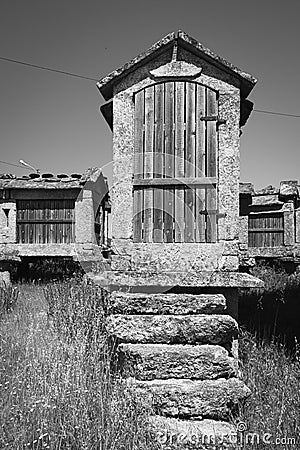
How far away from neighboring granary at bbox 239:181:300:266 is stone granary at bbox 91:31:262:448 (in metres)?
7.82

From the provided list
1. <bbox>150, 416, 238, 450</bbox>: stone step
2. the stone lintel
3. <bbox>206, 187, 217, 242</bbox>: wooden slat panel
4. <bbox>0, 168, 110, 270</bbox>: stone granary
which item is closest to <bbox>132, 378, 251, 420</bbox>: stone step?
<bbox>150, 416, 238, 450</bbox>: stone step

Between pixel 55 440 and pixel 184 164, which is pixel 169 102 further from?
pixel 55 440

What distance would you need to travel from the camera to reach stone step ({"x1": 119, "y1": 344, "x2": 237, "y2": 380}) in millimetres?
4746

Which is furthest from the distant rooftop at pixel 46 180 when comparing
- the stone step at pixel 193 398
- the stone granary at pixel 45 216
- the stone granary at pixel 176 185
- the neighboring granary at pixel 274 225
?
the stone step at pixel 193 398

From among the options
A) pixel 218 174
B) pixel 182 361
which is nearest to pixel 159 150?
pixel 218 174

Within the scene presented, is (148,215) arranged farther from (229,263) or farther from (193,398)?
(193,398)

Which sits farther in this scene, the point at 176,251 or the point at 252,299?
the point at 252,299

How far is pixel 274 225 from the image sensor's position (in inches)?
575

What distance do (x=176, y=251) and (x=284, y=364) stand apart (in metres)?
1.76

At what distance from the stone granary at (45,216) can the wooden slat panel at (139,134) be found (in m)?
6.56

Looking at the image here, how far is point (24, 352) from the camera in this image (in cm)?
520

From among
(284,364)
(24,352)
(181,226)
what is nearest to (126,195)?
(181,226)

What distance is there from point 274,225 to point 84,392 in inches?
Answer: 446

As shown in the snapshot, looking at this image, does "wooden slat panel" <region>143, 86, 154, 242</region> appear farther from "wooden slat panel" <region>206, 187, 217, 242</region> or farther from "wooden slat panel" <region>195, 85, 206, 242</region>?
"wooden slat panel" <region>206, 187, 217, 242</region>
